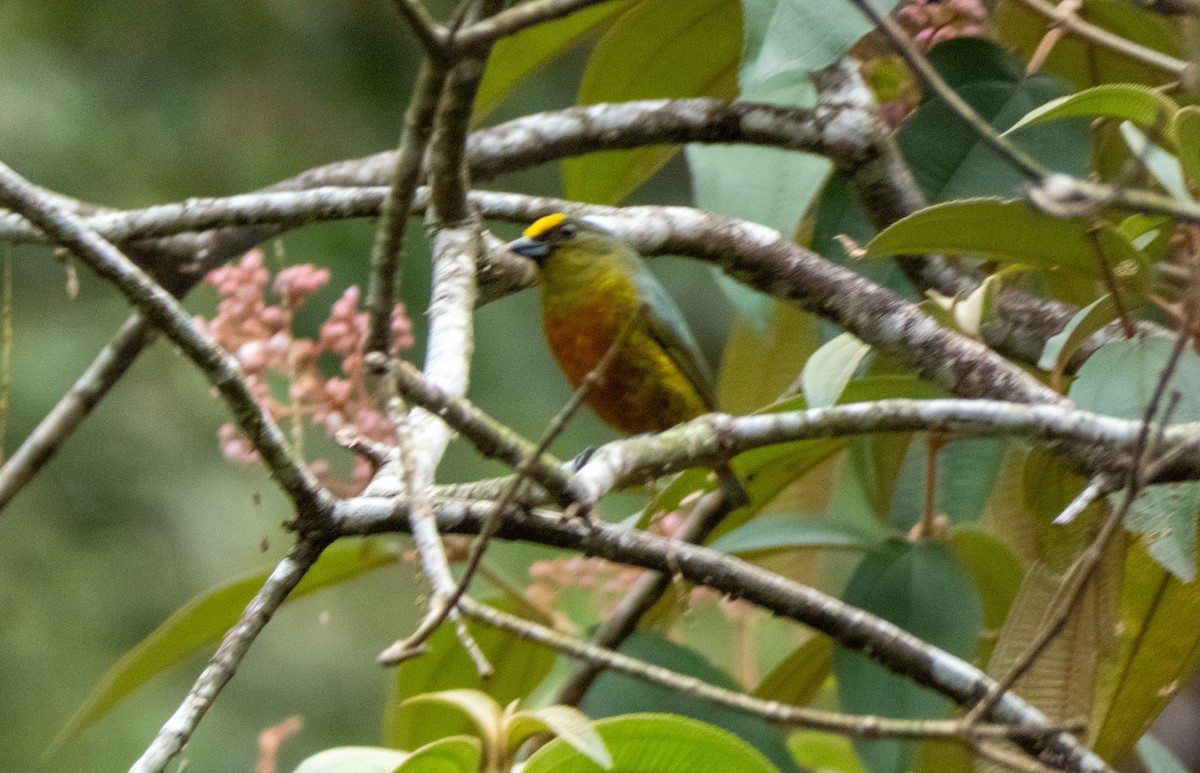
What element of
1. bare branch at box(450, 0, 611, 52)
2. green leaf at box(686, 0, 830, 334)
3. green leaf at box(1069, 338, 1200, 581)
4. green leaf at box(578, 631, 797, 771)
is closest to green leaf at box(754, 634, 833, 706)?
green leaf at box(578, 631, 797, 771)

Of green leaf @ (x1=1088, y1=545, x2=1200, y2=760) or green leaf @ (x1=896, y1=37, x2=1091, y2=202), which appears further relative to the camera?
green leaf @ (x1=896, y1=37, x2=1091, y2=202)

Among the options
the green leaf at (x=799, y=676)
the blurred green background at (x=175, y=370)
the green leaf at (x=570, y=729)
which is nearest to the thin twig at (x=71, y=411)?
the green leaf at (x=570, y=729)

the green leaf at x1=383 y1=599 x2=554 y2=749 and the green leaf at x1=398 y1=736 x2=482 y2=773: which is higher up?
the green leaf at x1=398 y1=736 x2=482 y2=773

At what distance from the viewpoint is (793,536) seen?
1823 mm

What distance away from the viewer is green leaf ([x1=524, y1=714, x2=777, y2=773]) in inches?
48.4

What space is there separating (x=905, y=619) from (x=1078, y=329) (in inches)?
20.0

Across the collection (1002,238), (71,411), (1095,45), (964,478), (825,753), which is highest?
(1095,45)

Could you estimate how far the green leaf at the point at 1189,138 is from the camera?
4.07ft

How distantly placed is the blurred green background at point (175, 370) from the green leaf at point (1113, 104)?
3.20 m

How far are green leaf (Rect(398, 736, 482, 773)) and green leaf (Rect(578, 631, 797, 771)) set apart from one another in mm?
413

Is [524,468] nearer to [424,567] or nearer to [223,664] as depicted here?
[424,567]

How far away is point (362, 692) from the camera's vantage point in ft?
15.5


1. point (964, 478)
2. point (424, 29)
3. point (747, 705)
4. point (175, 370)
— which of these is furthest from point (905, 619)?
point (175, 370)

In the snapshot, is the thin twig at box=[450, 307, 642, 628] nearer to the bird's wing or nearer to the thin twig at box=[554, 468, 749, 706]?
the thin twig at box=[554, 468, 749, 706]
